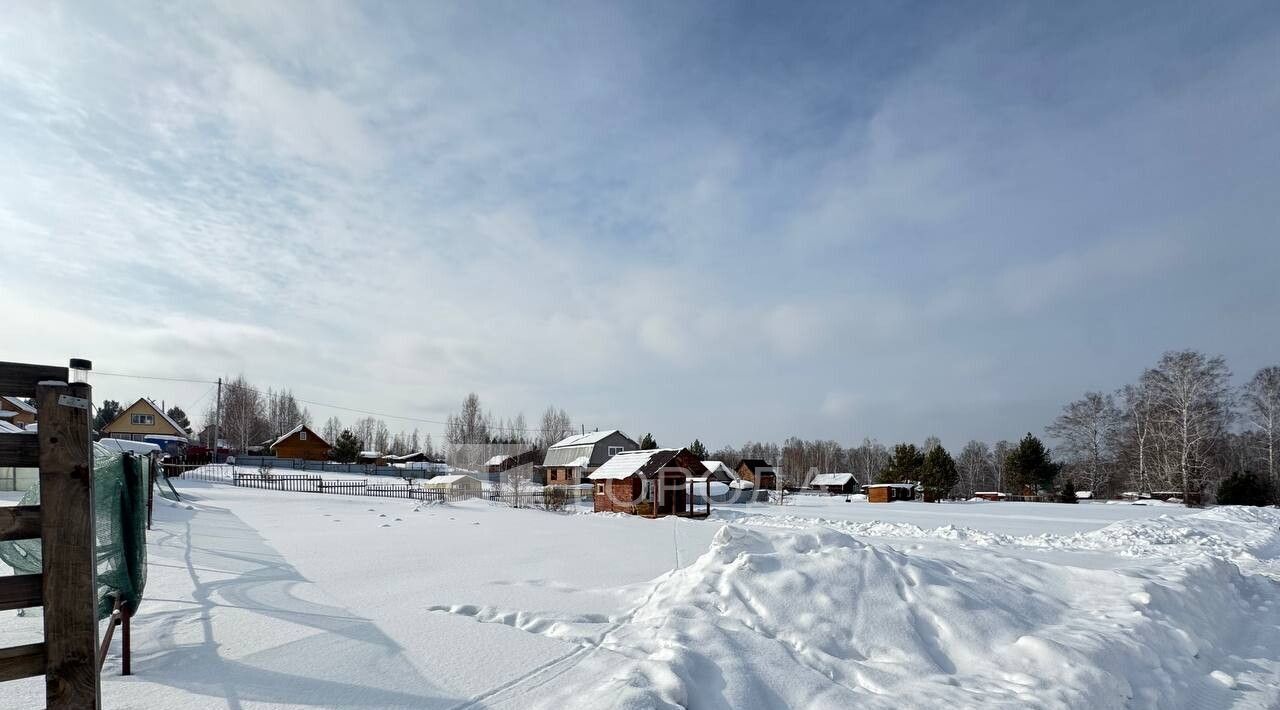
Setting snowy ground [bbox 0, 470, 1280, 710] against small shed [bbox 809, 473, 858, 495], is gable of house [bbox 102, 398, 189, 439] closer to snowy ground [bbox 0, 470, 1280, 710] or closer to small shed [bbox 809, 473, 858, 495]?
snowy ground [bbox 0, 470, 1280, 710]

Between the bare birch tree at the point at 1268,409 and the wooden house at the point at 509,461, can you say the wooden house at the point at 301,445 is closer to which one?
the wooden house at the point at 509,461

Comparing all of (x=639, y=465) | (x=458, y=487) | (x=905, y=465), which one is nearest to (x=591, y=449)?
(x=458, y=487)

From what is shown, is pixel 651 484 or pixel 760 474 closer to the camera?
pixel 651 484

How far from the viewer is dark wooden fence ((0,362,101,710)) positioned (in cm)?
263

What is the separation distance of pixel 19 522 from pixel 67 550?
22 centimetres

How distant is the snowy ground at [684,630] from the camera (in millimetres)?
4285

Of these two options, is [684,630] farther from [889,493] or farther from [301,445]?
[301,445]

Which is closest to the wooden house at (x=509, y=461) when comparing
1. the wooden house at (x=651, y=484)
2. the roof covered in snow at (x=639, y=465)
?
the roof covered in snow at (x=639, y=465)

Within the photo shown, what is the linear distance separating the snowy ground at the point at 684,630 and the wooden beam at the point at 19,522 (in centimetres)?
179

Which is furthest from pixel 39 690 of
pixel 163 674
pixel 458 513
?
pixel 458 513

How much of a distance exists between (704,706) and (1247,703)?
5257 millimetres

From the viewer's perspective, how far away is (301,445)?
57531 millimetres

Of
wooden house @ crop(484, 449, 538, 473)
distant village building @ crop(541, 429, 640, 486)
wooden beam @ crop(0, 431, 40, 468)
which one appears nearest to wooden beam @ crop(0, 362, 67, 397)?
wooden beam @ crop(0, 431, 40, 468)

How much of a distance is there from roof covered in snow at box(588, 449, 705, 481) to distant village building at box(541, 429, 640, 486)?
49.6 feet
